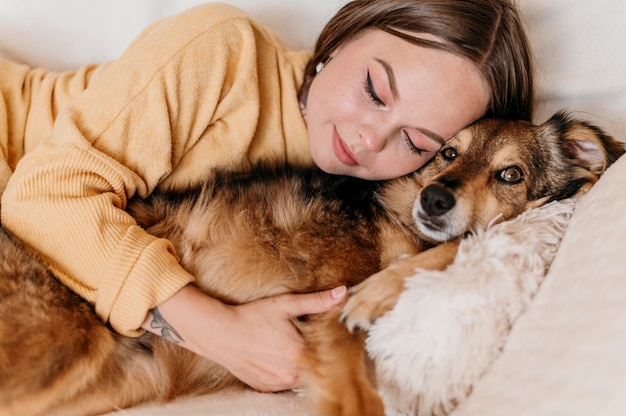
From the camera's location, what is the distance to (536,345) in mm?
1030

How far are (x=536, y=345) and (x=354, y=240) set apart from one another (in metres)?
0.53

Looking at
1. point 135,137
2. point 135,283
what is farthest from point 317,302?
point 135,137

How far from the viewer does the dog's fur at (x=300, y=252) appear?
124 centimetres

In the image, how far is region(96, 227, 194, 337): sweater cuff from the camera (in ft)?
4.23

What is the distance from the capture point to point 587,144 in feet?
5.17

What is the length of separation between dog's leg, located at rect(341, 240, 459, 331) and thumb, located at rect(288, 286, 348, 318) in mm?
33

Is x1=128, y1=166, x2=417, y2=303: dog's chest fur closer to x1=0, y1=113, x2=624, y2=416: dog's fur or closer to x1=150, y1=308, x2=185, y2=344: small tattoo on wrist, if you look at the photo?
x1=0, y1=113, x2=624, y2=416: dog's fur

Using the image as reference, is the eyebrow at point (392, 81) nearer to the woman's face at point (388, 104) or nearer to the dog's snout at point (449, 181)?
the woman's face at point (388, 104)

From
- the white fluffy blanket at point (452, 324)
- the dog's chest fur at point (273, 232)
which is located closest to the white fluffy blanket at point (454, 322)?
the white fluffy blanket at point (452, 324)

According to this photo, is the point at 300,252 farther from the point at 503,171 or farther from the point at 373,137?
the point at 503,171

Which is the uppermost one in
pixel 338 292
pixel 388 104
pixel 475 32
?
pixel 475 32

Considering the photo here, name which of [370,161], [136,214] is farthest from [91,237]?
[370,161]

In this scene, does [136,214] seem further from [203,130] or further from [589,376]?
[589,376]

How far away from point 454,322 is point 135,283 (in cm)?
71
